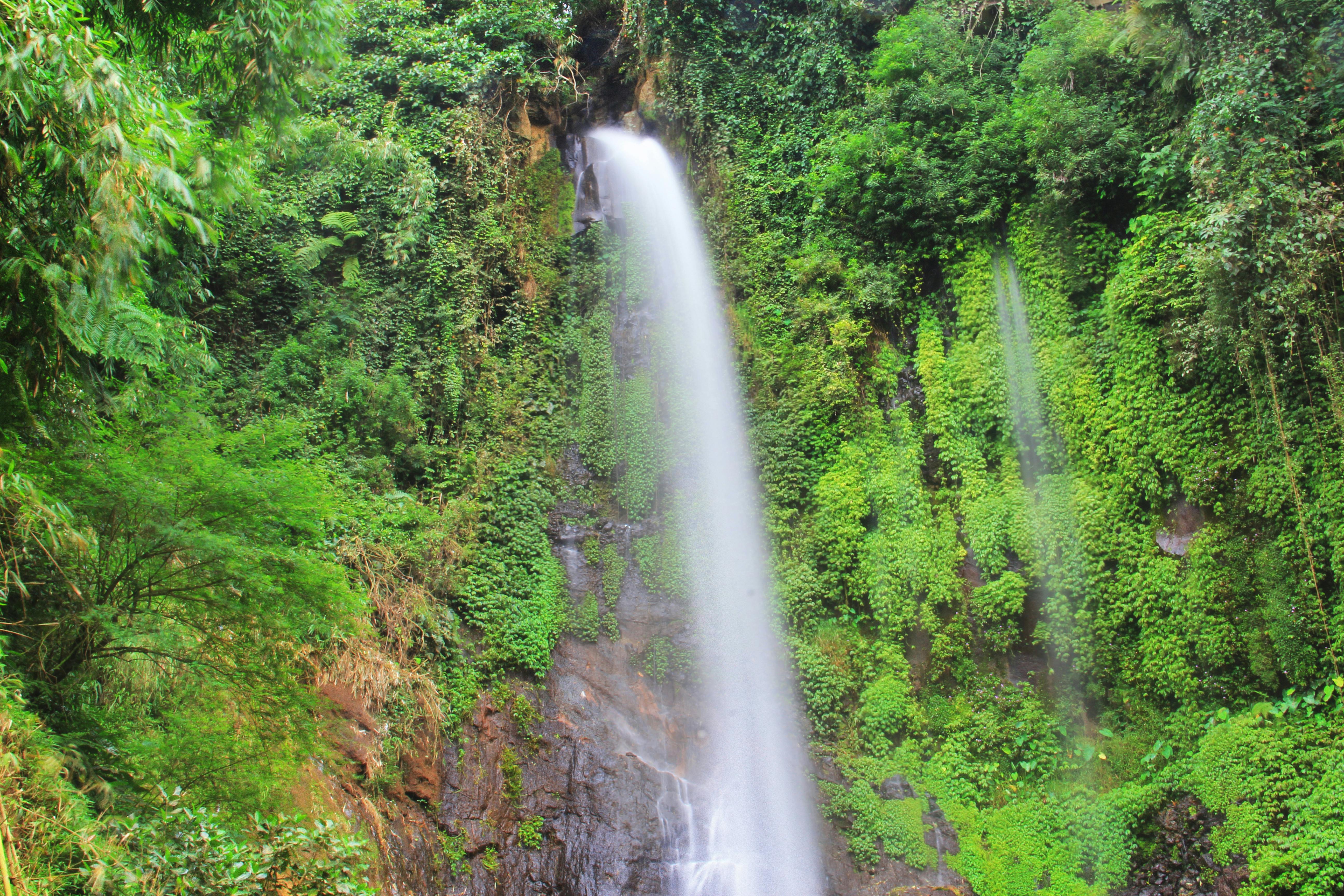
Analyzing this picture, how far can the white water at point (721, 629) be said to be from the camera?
891 cm

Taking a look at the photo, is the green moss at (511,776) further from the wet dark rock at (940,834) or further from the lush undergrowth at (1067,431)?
the wet dark rock at (940,834)

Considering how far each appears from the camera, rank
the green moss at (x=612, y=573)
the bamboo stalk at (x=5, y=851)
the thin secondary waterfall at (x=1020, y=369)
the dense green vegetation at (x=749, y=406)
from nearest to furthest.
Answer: the bamboo stalk at (x=5, y=851)
the dense green vegetation at (x=749, y=406)
the thin secondary waterfall at (x=1020, y=369)
the green moss at (x=612, y=573)

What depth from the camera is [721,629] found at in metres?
10.8

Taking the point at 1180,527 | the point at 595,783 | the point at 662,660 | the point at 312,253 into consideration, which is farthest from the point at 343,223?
the point at 1180,527

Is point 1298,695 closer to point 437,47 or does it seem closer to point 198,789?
point 198,789

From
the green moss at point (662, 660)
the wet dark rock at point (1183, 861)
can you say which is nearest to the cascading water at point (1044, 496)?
the wet dark rock at point (1183, 861)

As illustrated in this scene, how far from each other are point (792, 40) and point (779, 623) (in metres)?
11.3

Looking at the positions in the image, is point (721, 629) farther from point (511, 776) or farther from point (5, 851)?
point (5, 851)

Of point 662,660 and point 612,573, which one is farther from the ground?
point 612,573

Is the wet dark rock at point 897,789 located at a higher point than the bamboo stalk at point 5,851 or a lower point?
lower

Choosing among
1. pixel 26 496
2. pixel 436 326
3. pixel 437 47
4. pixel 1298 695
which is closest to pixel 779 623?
pixel 1298 695

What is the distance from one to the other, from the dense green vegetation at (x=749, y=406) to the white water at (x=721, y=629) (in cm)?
49

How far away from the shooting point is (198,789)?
5.16m

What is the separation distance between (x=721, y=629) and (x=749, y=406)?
148 inches
